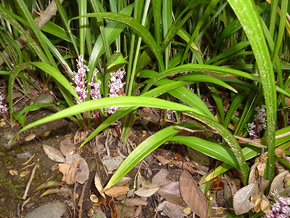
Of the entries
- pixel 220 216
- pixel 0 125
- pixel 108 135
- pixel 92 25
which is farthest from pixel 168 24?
pixel 0 125

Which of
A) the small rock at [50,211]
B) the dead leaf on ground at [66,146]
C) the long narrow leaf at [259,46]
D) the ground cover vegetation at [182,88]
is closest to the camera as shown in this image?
the long narrow leaf at [259,46]

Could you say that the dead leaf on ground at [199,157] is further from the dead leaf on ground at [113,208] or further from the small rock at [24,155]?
the small rock at [24,155]

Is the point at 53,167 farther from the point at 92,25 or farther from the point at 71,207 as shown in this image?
the point at 92,25

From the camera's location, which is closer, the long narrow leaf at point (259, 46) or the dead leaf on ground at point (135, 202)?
the long narrow leaf at point (259, 46)

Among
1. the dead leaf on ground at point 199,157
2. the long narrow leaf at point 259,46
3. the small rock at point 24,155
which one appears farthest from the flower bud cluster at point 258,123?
the small rock at point 24,155

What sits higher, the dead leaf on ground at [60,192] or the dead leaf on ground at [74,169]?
the dead leaf on ground at [74,169]

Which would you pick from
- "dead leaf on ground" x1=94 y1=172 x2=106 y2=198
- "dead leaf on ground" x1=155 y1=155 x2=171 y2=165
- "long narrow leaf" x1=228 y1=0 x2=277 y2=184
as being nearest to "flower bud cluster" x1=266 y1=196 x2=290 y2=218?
"long narrow leaf" x1=228 y1=0 x2=277 y2=184
